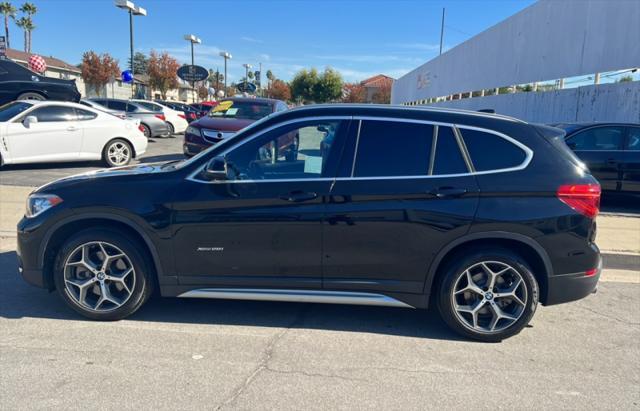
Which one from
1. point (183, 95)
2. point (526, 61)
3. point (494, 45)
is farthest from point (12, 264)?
point (183, 95)

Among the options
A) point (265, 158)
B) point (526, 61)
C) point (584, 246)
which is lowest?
point (584, 246)

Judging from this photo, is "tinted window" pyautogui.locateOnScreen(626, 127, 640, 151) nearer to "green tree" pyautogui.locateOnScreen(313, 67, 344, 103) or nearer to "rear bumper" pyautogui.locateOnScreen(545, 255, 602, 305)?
"rear bumper" pyautogui.locateOnScreen(545, 255, 602, 305)

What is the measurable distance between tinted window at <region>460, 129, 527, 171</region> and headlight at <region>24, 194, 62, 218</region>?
3.36 meters

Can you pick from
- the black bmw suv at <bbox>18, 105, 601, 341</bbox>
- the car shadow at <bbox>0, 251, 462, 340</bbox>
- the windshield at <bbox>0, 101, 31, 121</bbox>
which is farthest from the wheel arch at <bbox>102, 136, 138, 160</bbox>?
the black bmw suv at <bbox>18, 105, 601, 341</bbox>

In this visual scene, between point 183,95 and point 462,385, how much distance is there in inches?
3813

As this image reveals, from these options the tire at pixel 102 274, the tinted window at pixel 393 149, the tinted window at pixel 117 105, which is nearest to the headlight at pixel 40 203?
the tire at pixel 102 274

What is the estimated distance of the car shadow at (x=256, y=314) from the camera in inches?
163

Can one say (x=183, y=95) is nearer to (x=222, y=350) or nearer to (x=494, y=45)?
(x=494, y=45)

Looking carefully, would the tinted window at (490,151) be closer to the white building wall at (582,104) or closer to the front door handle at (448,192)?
the front door handle at (448,192)

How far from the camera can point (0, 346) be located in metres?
3.59

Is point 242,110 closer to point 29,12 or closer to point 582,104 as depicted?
point 582,104

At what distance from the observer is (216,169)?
3.81 metres

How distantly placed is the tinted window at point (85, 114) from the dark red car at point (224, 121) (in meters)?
2.37

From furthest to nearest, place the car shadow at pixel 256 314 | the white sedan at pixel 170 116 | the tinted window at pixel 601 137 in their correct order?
the white sedan at pixel 170 116
the tinted window at pixel 601 137
the car shadow at pixel 256 314
